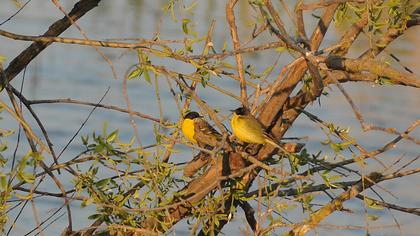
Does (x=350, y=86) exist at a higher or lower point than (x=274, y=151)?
higher

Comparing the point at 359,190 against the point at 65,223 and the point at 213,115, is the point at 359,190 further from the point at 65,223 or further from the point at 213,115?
the point at 65,223

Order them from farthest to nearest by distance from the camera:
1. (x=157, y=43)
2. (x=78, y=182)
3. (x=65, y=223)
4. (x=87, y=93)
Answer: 1. (x=87, y=93)
2. (x=65, y=223)
3. (x=78, y=182)
4. (x=157, y=43)

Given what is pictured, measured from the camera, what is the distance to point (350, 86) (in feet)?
44.4

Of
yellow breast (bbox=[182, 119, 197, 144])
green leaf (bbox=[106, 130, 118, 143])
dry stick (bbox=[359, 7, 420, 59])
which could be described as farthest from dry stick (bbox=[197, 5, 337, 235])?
green leaf (bbox=[106, 130, 118, 143])

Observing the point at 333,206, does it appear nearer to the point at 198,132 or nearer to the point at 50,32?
the point at 198,132

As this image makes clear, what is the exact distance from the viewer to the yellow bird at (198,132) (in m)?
4.42

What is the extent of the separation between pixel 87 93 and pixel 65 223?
397 cm

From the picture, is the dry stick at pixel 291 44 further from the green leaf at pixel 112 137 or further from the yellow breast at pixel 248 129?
the green leaf at pixel 112 137

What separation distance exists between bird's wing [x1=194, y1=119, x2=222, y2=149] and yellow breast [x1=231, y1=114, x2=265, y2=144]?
0.17m

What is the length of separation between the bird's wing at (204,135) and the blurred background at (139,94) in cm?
360

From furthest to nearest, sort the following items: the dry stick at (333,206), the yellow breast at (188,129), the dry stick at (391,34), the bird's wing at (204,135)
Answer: the bird's wing at (204,135)
the yellow breast at (188,129)
the dry stick at (333,206)
the dry stick at (391,34)

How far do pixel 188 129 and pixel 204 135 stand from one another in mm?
85

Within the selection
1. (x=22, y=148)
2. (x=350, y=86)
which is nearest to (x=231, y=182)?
(x=22, y=148)

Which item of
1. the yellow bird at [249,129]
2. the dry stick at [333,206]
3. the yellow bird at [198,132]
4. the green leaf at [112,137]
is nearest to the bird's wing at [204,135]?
the yellow bird at [198,132]
